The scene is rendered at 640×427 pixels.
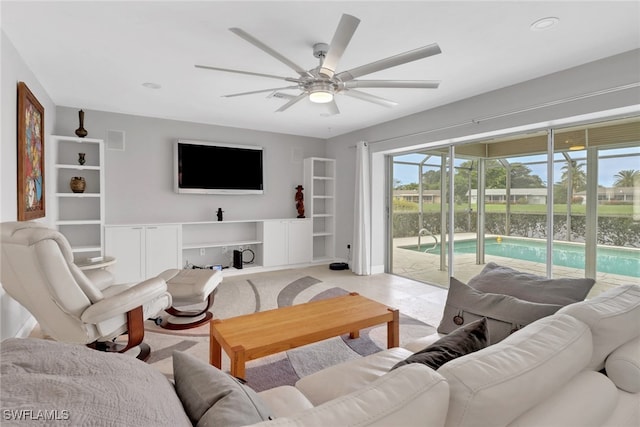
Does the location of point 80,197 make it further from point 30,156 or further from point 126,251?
point 30,156

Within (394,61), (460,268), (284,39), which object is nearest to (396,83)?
(394,61)

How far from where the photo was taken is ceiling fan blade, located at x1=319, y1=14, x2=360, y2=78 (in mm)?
1711

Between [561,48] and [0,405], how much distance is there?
12.0ft

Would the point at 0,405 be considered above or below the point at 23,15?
below

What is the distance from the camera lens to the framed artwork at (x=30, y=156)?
8.80 feet

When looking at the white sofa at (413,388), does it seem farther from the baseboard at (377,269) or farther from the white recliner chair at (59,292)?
the baseboard at (377,269)

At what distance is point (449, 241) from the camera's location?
443cm

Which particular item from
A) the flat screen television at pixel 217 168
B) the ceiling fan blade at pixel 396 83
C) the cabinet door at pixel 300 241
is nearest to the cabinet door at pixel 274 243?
the cabinet door at pixel 300 241

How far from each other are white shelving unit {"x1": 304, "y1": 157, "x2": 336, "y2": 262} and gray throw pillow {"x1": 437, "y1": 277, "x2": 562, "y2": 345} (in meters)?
4.34

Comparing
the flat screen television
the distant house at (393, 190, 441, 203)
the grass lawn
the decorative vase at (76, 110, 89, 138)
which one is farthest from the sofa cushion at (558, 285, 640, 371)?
the decorative vase at (76, 110, 89, 138)

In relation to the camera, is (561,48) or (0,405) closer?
(0,405)

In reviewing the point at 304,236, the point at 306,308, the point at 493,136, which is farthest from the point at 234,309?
the point at 493,136

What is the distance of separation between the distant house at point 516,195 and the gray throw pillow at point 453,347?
3.11 metres

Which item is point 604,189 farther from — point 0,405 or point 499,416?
point 0,405
